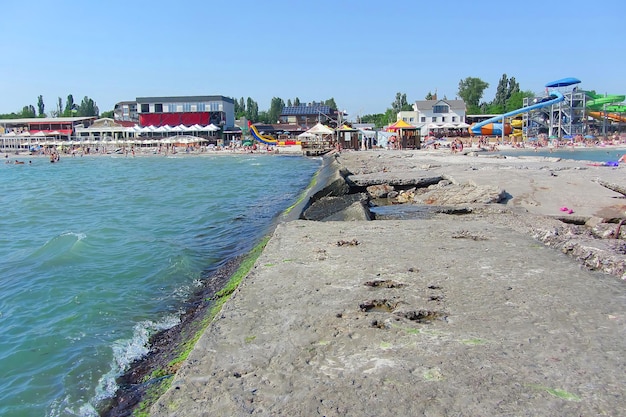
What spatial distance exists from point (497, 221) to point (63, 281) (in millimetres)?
8025

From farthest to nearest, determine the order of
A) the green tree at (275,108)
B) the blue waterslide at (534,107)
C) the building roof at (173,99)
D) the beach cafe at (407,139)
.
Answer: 1. the green tree at (275,108)
2. the building roof at (173,99)
3. the blue waterslide at (534,107)
4. the beach cafe at (407,139)

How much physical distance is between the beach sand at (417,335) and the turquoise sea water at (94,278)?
185cm

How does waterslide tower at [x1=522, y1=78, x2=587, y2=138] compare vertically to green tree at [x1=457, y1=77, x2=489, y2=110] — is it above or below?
below

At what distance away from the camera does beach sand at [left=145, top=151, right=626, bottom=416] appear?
2947 mm

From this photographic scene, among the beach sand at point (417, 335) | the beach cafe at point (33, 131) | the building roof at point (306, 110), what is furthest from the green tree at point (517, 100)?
the beach sand at point (417, 335)

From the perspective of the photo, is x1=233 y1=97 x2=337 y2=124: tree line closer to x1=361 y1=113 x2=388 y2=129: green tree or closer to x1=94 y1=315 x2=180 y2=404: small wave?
x1=361 y1=113 x2=388 y2=129: green tree

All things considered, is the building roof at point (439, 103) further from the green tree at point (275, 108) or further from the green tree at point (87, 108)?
the green tree at point (87, 108)

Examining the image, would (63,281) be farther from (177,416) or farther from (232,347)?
(177,416)

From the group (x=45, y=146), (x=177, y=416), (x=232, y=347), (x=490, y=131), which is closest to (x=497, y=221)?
(x=232, y=347)

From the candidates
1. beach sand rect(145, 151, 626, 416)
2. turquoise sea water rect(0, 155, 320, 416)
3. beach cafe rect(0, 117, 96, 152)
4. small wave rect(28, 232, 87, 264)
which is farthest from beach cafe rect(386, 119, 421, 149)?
beach cafe rect(0, 117, 96, 152)

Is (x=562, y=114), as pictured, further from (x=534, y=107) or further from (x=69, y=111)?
(x=69, y=111)

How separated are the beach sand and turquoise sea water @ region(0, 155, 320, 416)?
1.85 meters

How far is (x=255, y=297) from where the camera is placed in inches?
194

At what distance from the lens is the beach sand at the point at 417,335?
2947mm
